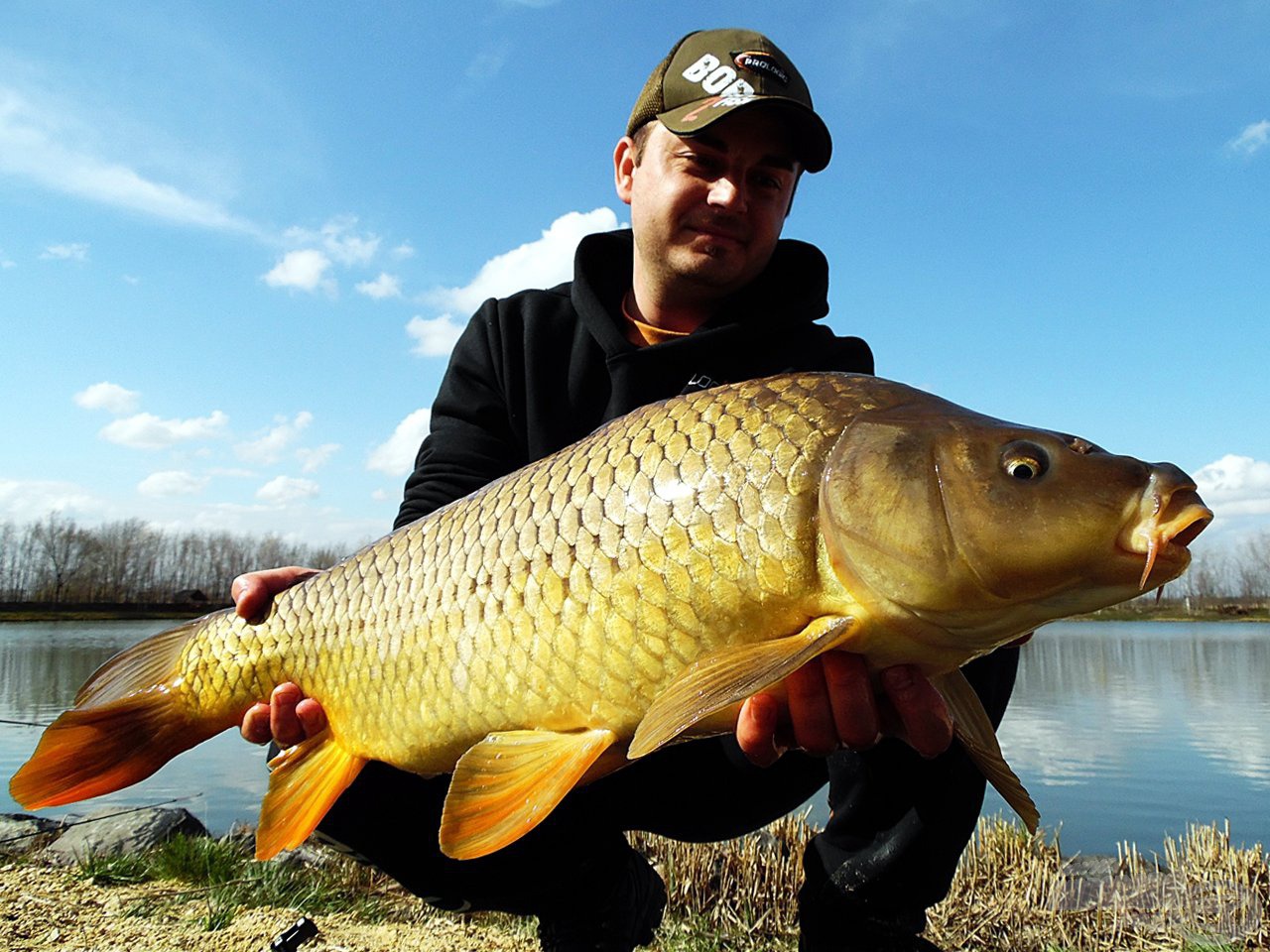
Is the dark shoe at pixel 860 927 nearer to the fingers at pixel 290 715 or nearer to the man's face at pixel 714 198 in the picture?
the fingers at pixel 290 715

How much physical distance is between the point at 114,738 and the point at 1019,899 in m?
2.39

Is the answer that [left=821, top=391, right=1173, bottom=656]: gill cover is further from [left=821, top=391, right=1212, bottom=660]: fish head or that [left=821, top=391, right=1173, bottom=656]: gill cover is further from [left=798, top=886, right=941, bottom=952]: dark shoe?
[left=798, top=886, right=941, bottom=952]: dark shoe

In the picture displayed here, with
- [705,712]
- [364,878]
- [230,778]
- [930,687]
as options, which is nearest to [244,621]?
[705,712]

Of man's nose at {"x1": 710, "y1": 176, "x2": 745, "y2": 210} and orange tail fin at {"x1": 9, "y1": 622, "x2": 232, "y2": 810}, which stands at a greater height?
man's nose at {"x1": 710, "y1": 176, "x2": 745, "y2": 210}

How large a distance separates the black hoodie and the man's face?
14cm

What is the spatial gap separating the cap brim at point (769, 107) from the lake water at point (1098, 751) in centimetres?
321

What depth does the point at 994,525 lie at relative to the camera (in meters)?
1.09

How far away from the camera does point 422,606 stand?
1.53m

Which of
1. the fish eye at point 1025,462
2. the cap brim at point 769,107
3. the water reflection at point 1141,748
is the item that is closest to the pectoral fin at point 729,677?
the fish eye at point 1025,462

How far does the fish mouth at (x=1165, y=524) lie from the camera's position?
1.01 metres

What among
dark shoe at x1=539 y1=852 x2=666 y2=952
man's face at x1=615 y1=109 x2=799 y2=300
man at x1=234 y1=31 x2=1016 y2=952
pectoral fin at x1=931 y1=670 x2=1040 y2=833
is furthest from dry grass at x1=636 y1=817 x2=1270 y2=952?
man's face at x1=615 y1=109 x2=799 y2=300

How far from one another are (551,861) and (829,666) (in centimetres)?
102

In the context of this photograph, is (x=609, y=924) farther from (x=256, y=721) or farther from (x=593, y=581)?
(x=593, y=581)

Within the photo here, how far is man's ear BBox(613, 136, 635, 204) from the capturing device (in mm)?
2529
